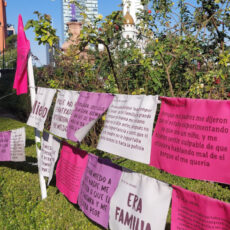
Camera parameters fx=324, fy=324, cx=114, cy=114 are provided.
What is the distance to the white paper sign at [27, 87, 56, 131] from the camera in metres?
3.77

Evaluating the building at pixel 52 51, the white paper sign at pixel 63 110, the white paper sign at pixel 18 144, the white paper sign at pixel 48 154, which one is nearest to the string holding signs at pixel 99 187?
the white paper sign at pixel 63 110

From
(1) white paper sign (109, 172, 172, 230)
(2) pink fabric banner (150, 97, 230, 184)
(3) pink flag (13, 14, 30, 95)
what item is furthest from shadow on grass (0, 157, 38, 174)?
(2) pink fabric banner (150, 97, 230, 184)

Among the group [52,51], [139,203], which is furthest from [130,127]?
[52,51]

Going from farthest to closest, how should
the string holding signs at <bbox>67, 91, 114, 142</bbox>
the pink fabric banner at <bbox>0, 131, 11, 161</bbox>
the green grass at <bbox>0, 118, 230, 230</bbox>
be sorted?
the pink fabric banner at <bbox>0, 131, 11, 161</bbox> → the green grass at <bbox>0, 118, 230, 230</bbox> → the string holding signs at <bbox>67, 91, 114, 142</bbox>

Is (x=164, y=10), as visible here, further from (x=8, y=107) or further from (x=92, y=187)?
(x=8, y=107)

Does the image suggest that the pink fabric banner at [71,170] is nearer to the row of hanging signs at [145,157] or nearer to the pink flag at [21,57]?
the row of hanging signs at [145,157]

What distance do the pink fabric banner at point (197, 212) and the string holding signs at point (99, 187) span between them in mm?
697

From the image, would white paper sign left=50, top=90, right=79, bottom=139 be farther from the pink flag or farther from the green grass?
the green grass

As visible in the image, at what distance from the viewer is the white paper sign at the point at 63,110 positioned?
134 inches

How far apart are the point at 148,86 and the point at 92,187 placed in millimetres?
2744

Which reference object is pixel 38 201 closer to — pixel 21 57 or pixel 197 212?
pixel 21 57

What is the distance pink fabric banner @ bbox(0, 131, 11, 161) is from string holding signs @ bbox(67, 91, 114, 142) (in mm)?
1444

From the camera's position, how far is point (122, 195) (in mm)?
2662

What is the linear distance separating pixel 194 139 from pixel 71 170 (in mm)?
1710
